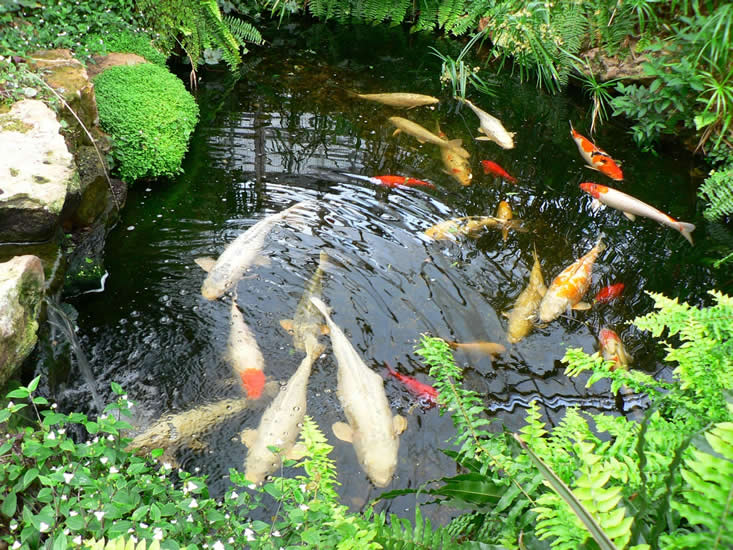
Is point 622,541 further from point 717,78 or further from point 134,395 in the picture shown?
point 717,78

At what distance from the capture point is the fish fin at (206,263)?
16.3ft

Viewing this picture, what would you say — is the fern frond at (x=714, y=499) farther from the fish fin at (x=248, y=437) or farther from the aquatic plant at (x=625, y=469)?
the fish fin at (x=248, y=437)

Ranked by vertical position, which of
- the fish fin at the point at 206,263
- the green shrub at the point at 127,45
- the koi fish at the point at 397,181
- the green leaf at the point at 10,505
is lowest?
the fish fin at the point at 206,263

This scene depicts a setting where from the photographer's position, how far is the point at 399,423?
12.7 ft

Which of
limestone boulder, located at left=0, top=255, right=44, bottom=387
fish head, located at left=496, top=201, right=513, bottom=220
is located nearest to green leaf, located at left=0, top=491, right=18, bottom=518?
limestone boulder, located at left=0, top=255, right=44, bottom=387

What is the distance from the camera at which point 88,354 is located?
13.5 feet

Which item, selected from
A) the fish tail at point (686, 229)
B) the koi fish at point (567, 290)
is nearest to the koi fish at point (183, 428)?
the koi fish at point (567, 290)

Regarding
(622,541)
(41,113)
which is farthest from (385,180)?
(622,541)

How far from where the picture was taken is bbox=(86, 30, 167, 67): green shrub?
263 inches

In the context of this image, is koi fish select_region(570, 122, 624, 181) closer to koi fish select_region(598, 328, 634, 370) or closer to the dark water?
the dark water

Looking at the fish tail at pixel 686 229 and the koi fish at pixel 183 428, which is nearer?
the koi fish at pixel 183 428

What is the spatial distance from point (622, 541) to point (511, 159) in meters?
6.24

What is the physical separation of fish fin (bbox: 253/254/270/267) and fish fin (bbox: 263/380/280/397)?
1360mm

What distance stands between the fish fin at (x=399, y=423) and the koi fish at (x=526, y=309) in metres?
1.25
